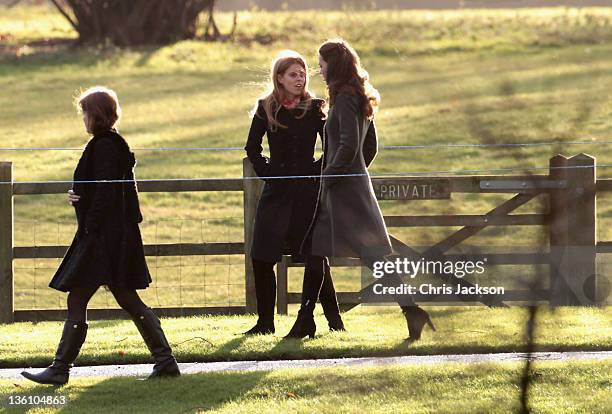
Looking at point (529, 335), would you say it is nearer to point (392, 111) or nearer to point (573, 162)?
point (573, 162)

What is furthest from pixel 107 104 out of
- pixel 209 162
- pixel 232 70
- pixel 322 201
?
pixel 232 70

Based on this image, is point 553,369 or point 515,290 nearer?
point 515,290

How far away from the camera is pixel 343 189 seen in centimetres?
618

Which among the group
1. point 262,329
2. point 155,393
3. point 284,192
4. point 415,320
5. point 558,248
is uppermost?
point 558,248

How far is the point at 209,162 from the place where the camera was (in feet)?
61.6

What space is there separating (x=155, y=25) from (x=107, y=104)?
23449 millimetres

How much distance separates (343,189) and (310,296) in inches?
29.0

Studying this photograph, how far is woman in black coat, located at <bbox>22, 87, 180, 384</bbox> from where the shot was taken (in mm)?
5473

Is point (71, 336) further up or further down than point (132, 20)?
further down

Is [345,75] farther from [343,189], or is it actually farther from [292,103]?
[292,103]

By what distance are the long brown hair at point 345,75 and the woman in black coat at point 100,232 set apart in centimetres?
111

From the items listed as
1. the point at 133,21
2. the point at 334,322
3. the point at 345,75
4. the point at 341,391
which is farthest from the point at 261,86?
the point at 133,21

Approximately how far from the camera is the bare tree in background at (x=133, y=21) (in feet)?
90.3

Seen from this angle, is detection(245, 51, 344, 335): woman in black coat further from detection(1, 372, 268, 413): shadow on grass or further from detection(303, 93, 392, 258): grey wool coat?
detection(1, 372, 268, 413): shadow on grass
